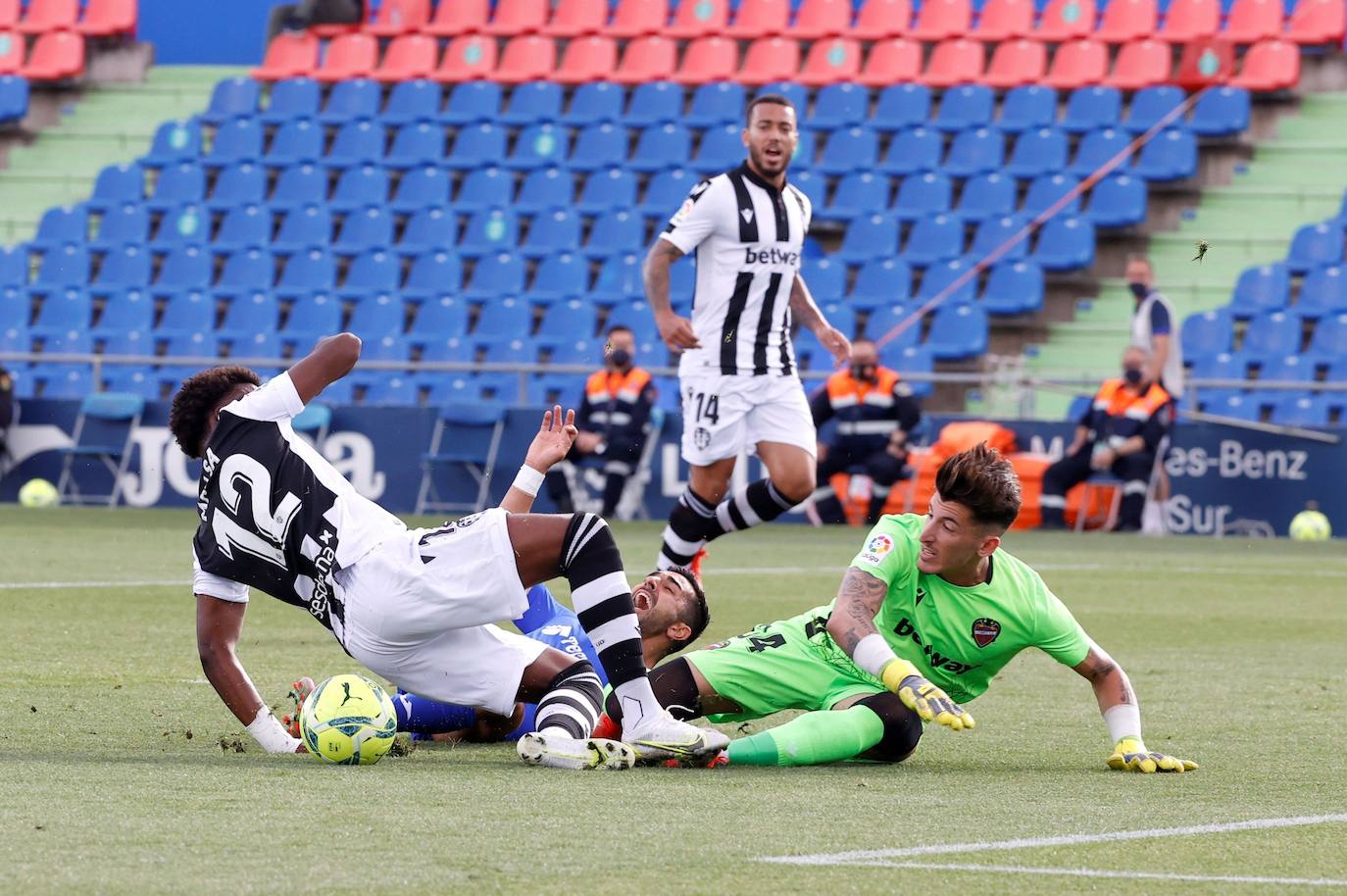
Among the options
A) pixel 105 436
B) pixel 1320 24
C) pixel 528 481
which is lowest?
pixel 105 436

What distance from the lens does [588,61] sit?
78.2ft

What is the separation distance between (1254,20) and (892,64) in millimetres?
3655

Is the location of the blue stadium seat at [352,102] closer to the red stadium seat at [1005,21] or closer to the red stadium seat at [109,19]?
the red stadium seat at [109,19]

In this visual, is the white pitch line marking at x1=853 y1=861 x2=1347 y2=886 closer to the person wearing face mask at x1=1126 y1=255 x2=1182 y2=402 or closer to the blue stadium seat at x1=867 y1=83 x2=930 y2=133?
the person wearing face mask at x1=1126 y1=255 x2=1182 y2=402

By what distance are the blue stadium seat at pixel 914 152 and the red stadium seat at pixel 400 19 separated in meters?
6.50

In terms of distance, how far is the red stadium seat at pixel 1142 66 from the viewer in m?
21.4

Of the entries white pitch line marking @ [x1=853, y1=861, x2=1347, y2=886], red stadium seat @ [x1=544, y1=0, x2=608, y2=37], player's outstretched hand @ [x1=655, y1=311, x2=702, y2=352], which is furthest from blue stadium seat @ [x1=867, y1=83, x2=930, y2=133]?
white pitch line marking @ [x1=853, y1=861, x2=1347, y2=886]

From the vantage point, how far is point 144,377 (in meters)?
20.5

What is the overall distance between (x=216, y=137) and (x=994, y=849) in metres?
21.1

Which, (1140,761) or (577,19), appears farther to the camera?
(577,19)

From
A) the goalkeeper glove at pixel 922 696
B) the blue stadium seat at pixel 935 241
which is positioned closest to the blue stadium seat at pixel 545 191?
the blue stadium seat at pixel 935 241

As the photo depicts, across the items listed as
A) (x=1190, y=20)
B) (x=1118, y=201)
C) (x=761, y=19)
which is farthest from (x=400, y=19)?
(x=1118, y=201)

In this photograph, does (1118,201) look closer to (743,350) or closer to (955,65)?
(955,65)

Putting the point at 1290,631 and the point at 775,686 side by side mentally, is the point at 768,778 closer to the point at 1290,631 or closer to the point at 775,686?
the point at 775,686
